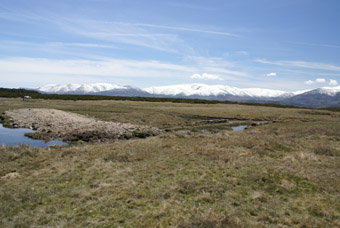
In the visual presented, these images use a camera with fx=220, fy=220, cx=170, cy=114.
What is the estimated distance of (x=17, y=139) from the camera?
28859mm

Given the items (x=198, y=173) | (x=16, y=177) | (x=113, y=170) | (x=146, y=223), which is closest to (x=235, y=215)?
(x=146, y=223)

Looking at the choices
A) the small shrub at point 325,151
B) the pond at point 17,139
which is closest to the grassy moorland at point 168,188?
the small shrub at point 325,151

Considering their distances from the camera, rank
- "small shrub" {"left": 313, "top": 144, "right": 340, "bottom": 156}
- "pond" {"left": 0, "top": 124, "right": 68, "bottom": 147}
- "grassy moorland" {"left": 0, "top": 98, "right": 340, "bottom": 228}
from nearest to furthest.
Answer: "grassy moorland" {"left": 0, "top": 98, "right": 340, "bottom": 228}, "small shrub" {"left": 313, "top": 144, "right": 340, "bottom": 156}, "pond" {"left": 0, "top": 124, "right": 68, "bottom": 147}

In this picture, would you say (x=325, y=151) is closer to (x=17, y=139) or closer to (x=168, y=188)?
(x=168, y=188)

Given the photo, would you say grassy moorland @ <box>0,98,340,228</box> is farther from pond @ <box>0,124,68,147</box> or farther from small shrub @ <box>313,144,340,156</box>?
pond @ <box>0,124,68,147</box>

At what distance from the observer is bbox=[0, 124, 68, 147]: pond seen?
2659cm

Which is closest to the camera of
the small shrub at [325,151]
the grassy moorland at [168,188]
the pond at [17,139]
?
the grassy moorland at [168,188]

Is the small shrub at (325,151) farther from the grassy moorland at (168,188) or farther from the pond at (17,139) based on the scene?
the pond at (17,139)

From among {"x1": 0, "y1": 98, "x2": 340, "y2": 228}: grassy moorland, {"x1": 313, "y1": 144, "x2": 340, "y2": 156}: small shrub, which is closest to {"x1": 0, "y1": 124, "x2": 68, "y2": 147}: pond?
{"x1": 0, "y1": 98, "x2": 340, "y2": 228}: grassy moorland

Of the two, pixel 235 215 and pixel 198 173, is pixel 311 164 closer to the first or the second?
pixel 198 173

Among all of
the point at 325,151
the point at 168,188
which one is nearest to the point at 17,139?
the point at 168,188

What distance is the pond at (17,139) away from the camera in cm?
2659

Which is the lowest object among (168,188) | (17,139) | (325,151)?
(17,139)

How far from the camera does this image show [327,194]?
12.1 m
